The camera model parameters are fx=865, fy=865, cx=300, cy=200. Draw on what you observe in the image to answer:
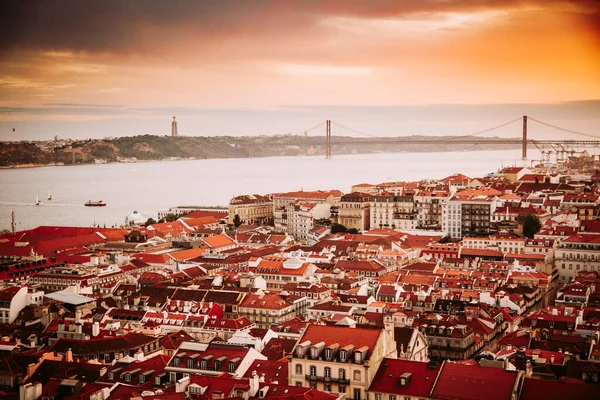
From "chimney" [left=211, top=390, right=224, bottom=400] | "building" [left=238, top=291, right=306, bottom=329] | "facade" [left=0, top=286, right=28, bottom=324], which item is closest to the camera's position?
"chimney" [left=211, top=390, right=224, bottom=400]

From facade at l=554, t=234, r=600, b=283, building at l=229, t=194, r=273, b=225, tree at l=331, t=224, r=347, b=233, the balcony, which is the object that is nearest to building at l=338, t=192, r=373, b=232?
tree at l=331, t=224, r=347, b=233

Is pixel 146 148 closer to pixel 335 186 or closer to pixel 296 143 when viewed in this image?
pixel 296 143

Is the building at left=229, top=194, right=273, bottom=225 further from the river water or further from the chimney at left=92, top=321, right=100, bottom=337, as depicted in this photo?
the chimney at left=92, top=321, right=100, bottom=337

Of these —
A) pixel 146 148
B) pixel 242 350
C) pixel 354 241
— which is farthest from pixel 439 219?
pixel 146 148

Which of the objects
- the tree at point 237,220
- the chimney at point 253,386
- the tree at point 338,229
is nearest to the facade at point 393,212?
the tree at point 338,229

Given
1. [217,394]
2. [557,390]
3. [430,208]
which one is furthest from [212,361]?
[430,208]

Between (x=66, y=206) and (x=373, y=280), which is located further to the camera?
(x=66, y=206)

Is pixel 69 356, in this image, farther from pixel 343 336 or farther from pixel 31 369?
pixel 343 336

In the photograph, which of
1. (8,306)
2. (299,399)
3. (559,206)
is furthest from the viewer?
(559,206)
